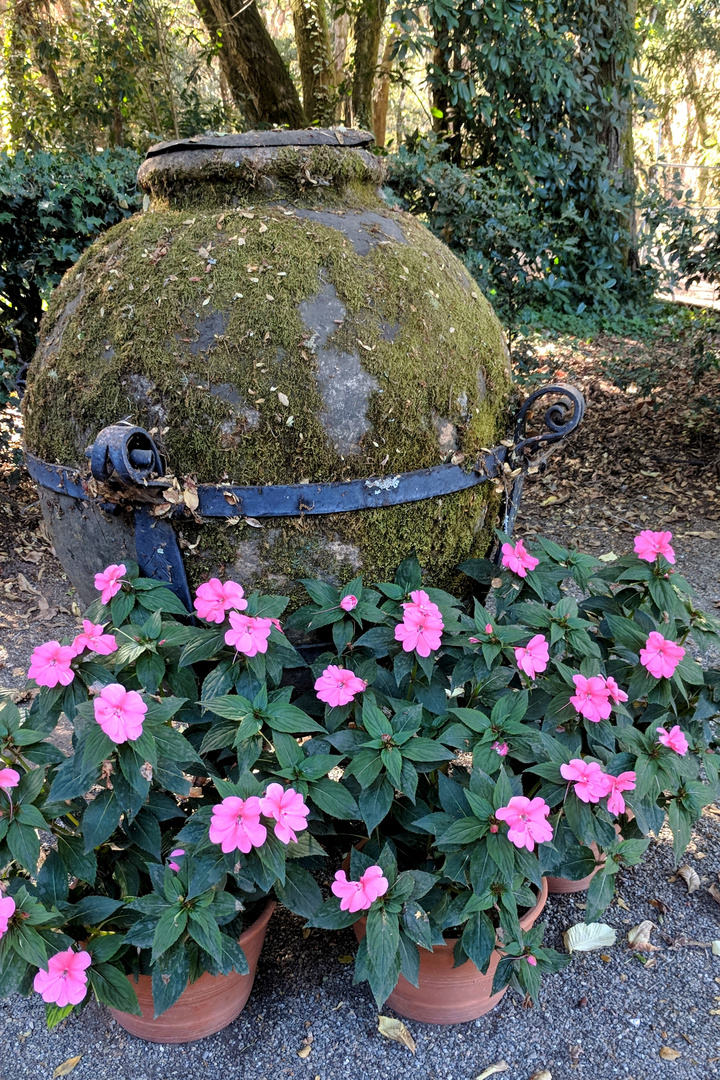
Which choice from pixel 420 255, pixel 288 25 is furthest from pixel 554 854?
pixel 288 25

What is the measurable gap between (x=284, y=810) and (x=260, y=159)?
1733 mm

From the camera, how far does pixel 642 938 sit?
2.18 meters

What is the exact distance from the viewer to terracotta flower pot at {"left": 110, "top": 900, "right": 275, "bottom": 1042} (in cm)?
179

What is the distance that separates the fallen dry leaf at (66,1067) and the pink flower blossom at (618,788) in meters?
1.44

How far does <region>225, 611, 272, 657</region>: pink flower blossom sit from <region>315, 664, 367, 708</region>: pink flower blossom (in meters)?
0.18

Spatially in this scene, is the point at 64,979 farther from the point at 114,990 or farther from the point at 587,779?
the point at 587,779

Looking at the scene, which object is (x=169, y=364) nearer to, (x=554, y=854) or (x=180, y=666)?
(x=180, y=666)

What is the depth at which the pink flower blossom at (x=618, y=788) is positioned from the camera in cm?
164

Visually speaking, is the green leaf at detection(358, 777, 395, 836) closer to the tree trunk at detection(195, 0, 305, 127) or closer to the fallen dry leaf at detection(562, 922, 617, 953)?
the fallen dry leaf at detection(562, 922, 617, 953)

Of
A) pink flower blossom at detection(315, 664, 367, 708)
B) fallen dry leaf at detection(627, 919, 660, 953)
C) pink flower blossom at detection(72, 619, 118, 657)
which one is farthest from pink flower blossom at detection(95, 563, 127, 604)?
fallen dry leaf at detection(627, 919, 660, 953)

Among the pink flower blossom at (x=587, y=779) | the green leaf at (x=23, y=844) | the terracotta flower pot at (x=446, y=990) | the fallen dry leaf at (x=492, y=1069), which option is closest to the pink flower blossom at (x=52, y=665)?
the green leaf at (x=23, y=844)

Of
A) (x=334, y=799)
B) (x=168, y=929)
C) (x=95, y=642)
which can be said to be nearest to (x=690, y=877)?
(x=334, y=799)

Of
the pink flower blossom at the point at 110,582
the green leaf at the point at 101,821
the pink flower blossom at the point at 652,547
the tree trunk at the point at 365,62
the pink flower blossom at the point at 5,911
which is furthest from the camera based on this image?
the tree trunk at the point at 365,62

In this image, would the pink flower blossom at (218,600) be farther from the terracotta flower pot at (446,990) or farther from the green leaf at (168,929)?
the terracotta flower pot at (446,990)
